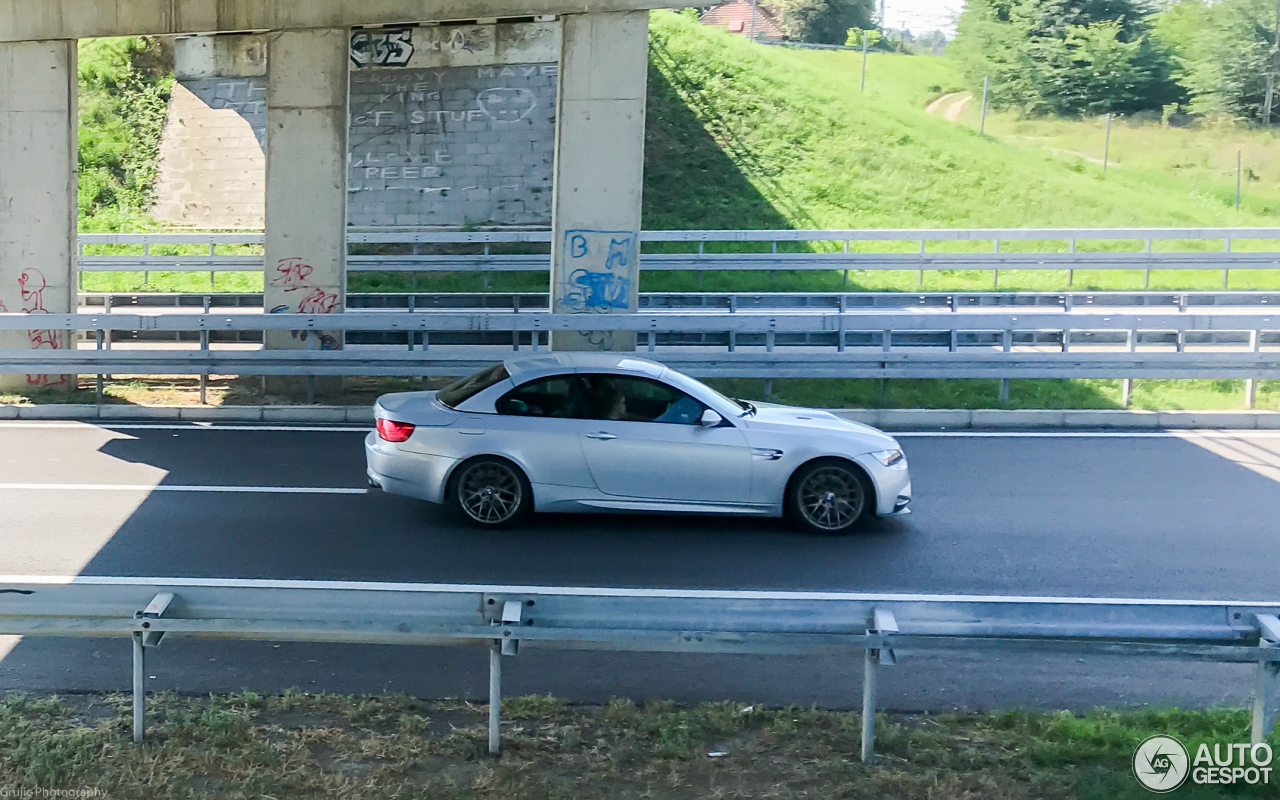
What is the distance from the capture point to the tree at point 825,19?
71250mm

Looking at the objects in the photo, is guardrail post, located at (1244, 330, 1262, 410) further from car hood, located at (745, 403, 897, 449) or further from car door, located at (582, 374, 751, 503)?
car door, located at (582, 374, 751, 503)

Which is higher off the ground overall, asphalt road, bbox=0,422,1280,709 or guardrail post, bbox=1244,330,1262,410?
guardrail post, bbox=1244,330,1262,410

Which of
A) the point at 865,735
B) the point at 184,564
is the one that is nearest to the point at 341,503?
the point at 184,564

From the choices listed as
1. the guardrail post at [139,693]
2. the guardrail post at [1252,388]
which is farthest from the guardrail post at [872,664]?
the guardrail post at [1252,388]

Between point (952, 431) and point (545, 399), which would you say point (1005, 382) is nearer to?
point (952, 431)

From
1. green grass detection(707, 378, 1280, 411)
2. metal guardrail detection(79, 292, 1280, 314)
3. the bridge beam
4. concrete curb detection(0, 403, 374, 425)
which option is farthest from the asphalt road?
metal guardrail detection(79, 292, 1280, 314)

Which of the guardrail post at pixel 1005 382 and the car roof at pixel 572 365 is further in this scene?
the guardrail post at pixel 1005 382

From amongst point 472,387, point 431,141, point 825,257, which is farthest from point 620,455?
point 431,141

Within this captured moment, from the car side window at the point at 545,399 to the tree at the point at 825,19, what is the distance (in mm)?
64729

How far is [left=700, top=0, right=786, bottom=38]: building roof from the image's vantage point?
250ft

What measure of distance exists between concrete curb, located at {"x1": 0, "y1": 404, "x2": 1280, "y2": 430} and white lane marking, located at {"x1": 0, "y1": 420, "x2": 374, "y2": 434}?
8.8 inches

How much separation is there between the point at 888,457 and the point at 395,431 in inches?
149

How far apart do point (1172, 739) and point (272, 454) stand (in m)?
9.45

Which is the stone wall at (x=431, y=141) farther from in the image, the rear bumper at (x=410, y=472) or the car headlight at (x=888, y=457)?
the car headlight at (x=888, y=457)
